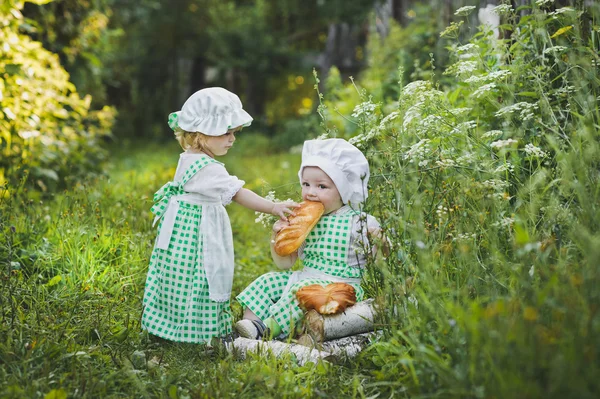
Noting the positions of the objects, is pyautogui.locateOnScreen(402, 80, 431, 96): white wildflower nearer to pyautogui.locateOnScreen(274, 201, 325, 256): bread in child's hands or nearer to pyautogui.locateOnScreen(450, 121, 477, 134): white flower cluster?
pyautogui.locateOnScreen(450, 121, 477, 134): white flower cluster

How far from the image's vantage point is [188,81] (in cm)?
1744

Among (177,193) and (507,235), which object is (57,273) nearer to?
(177,193)

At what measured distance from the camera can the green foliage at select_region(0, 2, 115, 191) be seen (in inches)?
210

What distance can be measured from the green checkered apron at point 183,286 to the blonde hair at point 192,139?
0.10 meters

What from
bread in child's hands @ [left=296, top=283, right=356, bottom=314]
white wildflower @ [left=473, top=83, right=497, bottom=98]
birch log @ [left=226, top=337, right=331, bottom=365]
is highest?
white wildflower @ [left=473, top=83, right=497, bottom=98]

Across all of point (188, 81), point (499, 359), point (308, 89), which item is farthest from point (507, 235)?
point (308, 89)

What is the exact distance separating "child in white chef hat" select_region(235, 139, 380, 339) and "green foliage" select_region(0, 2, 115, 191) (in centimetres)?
236

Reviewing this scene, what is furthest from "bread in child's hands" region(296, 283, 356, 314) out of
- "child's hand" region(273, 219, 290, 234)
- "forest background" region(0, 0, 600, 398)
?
"child's hand" region(273, 219, 290, 234)

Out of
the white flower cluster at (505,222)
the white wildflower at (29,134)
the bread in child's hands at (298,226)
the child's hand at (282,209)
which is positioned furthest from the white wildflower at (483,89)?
the white wildflower at (29,134)

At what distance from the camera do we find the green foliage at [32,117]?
5332 mm

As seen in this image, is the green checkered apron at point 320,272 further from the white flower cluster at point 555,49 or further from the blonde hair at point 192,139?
the white flower cluster at point 555,49

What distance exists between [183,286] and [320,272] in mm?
699

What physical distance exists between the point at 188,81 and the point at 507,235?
15.4 metres

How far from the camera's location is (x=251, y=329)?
3148 mm
